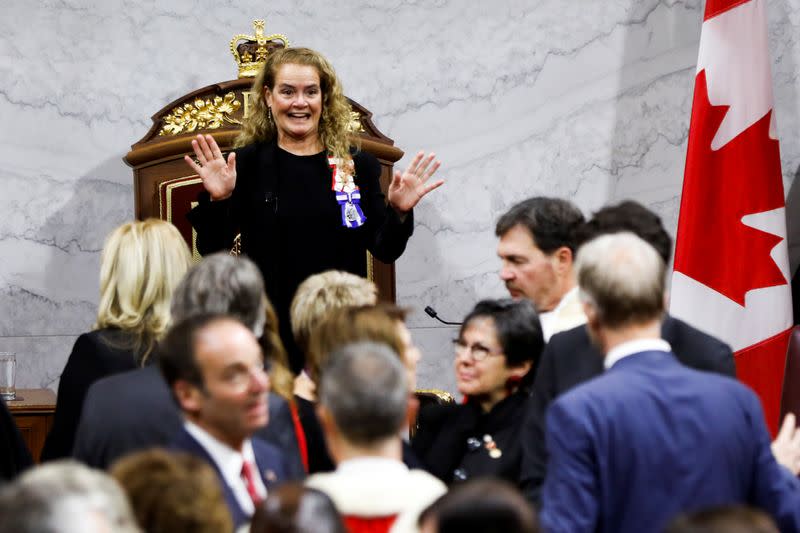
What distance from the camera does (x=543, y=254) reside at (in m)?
4.02

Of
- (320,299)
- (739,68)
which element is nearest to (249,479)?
(320,299)

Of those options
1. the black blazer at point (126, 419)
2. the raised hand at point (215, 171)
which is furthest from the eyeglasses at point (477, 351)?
the raised hand at point (215, 171)

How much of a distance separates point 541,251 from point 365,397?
1597 mm

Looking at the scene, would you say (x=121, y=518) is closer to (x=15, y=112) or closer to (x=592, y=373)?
(x=592, y=373)

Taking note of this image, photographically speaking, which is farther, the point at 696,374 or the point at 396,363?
the point at 696,374

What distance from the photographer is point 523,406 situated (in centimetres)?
373

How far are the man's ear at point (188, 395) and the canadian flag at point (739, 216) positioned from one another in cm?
351

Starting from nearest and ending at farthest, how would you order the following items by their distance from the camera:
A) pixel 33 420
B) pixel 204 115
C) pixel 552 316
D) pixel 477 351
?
pixel 477 351 < pixel 552 316 < pixel 33 420 < pixel 204 115

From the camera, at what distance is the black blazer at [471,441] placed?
3594mm

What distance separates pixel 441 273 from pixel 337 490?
4.82 metres

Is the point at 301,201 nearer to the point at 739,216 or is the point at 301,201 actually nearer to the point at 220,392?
the point at 739,216

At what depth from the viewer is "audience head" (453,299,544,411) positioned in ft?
12.4

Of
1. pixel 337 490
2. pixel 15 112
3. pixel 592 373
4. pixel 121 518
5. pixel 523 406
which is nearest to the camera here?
pixel 121 518

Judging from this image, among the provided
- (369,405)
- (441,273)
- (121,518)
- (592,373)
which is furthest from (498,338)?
(441,273)
